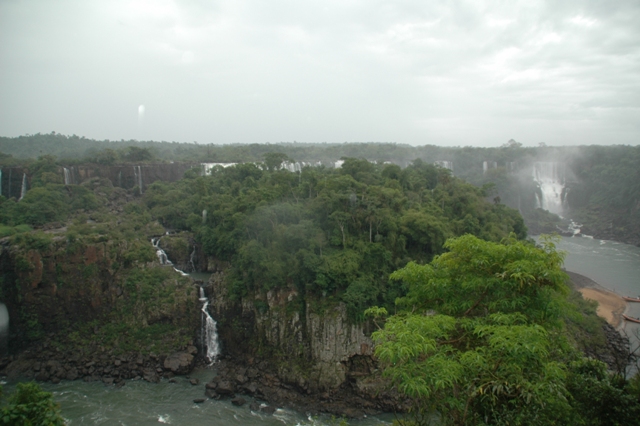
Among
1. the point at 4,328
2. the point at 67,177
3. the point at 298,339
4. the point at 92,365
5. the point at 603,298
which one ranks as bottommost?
the point at 92,365

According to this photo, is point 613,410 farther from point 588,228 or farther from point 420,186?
point 588,228

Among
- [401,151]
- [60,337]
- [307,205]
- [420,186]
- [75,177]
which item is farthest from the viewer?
[401,151]

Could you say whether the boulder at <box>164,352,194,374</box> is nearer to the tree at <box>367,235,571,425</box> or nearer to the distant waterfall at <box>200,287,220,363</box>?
the distant waterfall at <box>200,287,220,363</box>

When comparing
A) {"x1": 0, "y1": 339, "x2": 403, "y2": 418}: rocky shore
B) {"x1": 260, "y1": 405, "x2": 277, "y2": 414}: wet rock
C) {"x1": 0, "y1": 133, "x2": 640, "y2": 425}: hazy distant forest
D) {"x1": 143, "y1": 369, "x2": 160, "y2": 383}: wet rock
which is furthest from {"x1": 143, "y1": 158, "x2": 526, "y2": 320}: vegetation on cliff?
{"x1": 143, "y1": 369, "x2": 160, "y2": 383}: wet rock

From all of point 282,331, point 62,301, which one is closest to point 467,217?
point 282,331

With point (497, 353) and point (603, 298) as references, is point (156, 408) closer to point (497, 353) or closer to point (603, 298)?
point (497, 353)

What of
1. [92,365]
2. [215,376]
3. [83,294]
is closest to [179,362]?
[215,376]

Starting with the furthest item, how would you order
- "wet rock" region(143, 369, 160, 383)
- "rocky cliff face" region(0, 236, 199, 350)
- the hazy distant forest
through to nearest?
"rocky cliff face" region(0, 236, 199, 350) < "wet rock" region(143, 369, 160, 383) < the hazy distant forest
